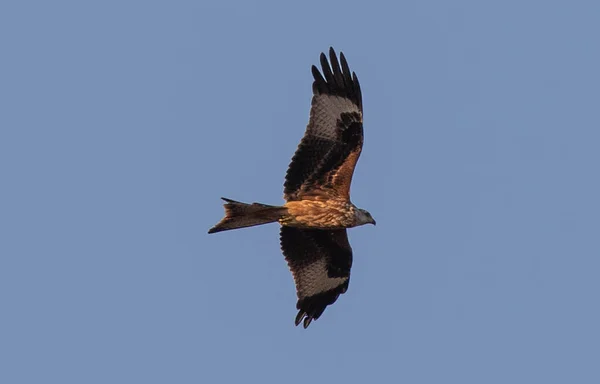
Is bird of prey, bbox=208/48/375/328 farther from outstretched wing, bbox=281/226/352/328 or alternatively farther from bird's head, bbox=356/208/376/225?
outstretched wing, bbox=281/226/352/328

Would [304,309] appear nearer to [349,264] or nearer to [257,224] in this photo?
[349,264]

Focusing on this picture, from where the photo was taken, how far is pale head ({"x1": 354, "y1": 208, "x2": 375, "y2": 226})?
15742 millimetres

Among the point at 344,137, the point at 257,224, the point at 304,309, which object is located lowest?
the point at 304,309

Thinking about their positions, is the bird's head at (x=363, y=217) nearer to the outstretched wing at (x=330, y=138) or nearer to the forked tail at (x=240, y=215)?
the outstretched wing at (x=330, y=138)

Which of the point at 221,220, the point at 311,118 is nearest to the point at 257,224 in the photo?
the point at 221,220

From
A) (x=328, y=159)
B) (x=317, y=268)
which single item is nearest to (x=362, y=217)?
(x=328, y=159)

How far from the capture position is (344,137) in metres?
15.6

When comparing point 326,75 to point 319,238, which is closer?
point 326,75

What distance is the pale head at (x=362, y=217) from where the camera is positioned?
15.7m

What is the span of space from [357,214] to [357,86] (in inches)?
61.6

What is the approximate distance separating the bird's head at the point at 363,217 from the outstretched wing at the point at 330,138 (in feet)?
1.16

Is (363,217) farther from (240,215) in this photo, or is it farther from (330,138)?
(240,215)

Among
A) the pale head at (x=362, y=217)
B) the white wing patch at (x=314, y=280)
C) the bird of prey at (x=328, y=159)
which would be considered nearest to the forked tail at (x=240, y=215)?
the bird of prey at (x=328, y=159)

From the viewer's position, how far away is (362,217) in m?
15.8
